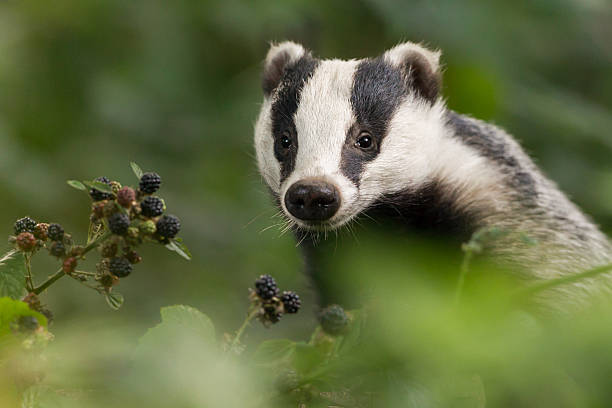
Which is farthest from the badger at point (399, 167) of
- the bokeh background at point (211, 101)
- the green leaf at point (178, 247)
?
the green leaf at point (178, 247)

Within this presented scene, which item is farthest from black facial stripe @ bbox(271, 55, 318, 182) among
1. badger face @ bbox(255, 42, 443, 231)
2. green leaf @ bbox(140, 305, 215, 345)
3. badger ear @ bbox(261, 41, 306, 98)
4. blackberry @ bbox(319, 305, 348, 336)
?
green leaf @ bbox(140, 305, 215, 345)

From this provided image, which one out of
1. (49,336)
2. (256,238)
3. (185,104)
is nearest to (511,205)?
(256,238)

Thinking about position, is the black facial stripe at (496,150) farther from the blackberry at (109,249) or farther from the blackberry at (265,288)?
the blackberry at (109,249)

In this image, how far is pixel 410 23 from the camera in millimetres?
3299

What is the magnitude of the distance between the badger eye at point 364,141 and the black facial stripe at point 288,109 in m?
0.20

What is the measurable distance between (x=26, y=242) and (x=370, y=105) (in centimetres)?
142

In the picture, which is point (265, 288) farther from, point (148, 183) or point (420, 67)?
point (420, 67)

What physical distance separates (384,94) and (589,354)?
6.07ft

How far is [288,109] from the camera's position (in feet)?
8.39

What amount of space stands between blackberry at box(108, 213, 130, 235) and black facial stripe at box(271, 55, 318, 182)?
46.4 inches

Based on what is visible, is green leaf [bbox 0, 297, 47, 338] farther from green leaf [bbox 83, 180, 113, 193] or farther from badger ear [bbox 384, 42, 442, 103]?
badger ear [bbox 384, 42, 442, 103]

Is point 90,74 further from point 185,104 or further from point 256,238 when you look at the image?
point 256,238

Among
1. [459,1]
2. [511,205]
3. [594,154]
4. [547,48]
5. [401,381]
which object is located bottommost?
[401,381]

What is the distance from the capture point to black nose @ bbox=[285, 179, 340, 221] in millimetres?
2113
